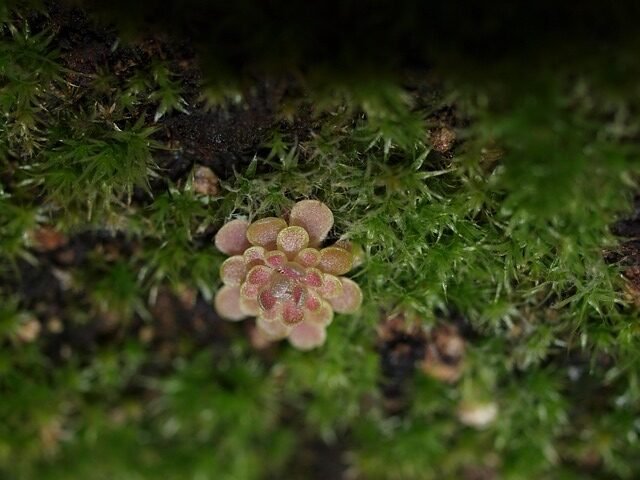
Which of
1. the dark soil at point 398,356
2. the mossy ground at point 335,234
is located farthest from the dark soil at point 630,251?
the dark soil at point 398,356

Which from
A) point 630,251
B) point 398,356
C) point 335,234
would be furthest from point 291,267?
point 630,251

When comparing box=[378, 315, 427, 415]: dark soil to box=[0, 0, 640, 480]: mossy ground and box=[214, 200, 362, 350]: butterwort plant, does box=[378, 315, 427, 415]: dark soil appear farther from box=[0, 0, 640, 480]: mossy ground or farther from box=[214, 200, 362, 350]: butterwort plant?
box=[214, 200, 362, 350]: butterwort plant

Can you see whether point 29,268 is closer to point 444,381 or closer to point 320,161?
point 320,161

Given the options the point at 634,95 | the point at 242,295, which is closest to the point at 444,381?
the point at 242,295

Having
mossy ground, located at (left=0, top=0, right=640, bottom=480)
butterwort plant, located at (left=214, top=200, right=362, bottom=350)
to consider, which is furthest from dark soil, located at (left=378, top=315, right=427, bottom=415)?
butterwort plant, located at (left=214, top=200, right=362, bottom=350)

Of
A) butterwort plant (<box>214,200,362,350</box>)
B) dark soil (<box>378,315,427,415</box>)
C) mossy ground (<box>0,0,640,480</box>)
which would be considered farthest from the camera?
dark soil (<box>378,315,427,415</box>)

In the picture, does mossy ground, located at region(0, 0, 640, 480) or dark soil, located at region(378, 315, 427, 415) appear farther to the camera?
dark soil, located at region(378, 315, 427, 415)
